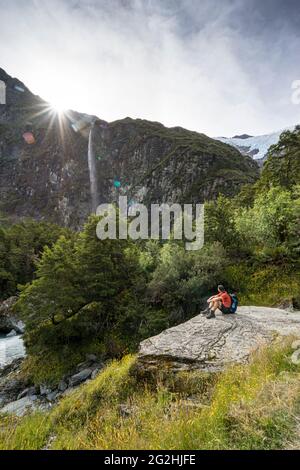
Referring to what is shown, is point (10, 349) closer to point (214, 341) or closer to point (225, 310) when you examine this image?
point (225, 310)

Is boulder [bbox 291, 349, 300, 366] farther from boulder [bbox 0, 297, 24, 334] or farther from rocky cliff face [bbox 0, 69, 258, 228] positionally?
rocky cliff face [bbox 0, 69, 258, 228]

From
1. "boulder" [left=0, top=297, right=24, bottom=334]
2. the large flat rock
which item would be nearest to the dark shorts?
the large flat rock

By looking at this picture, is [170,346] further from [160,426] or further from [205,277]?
[205,277]

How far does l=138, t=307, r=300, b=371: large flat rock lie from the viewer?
7.43 metres

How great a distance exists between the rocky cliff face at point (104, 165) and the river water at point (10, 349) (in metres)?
63.4

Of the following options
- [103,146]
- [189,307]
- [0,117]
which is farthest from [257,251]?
[0,117]

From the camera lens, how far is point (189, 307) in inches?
749

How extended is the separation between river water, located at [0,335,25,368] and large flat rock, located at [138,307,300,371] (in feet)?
50.0

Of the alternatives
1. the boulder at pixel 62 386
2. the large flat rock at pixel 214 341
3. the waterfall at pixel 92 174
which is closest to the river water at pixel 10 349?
the boulder at pixel 62 386

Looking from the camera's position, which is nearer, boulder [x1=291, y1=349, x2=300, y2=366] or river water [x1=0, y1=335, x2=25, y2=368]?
boulder [x1=291, y1=349, x2=300, y2=366]

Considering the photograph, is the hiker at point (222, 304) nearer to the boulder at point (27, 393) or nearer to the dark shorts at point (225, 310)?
the dark shorts at point (225, 310)

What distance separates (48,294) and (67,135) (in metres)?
134

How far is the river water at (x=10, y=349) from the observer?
20.0 m

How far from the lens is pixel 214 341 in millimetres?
8492
